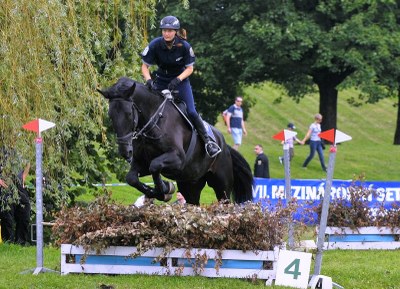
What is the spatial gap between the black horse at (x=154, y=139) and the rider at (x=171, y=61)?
0.78ft

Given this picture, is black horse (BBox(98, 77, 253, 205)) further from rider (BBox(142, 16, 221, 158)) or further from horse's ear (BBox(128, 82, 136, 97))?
rider (BBox(142, 16, 221, 158))

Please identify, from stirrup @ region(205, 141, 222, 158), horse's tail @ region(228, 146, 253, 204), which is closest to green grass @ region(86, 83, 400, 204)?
horse's tail @ region(228, 146, 253, 204)

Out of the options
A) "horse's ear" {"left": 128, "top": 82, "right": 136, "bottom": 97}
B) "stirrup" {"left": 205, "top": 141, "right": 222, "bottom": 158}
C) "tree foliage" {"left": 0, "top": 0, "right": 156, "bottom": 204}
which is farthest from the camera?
"stirrup" {"left": 205, "top": 141, "right": 222, "bottom": 158}

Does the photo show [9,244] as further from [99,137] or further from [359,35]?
[359,35]

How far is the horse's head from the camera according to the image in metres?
9.86

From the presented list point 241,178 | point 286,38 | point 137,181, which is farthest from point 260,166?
point 137,181

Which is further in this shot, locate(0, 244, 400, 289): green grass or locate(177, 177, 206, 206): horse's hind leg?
locate(177, 177, 206, 206): horse's hind leg

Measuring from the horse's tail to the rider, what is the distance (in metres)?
1.80

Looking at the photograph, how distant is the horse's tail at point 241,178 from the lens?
13.0 m

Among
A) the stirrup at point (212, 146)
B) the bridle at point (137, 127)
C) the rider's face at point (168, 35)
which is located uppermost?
the rider's face at point (168, 35)

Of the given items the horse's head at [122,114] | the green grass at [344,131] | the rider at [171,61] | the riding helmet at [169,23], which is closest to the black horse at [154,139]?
the horse's head at [122,114]

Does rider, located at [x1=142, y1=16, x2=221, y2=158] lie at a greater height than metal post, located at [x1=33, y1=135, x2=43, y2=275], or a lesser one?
greater

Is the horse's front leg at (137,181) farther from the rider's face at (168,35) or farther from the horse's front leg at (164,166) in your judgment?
the rider's face at (168,35)

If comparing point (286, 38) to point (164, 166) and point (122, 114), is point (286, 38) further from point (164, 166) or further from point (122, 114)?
point (122, 114)
